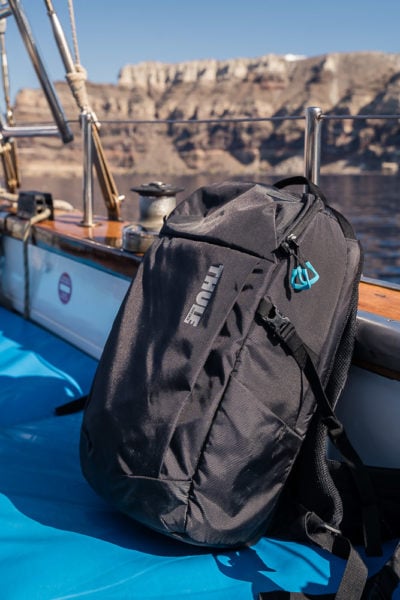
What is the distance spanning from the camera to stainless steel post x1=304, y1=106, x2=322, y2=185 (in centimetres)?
166

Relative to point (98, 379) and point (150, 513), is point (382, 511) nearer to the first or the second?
point (150, 513)

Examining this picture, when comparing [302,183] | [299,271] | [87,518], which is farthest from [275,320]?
[87,518]

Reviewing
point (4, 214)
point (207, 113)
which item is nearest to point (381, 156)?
point (207, 113)

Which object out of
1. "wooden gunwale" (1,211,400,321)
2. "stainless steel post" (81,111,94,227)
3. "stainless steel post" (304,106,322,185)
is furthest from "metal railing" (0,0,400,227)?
"stainless steel post" (304,106,322,185)

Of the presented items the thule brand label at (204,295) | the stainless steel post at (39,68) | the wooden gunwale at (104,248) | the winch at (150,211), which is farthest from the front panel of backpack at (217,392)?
the stainless steel post at (39,68)

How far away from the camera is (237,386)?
40.5 inches

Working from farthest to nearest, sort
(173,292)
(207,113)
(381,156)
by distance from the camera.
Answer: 1. (207,113)
2. (381,156)
3. (173,292)

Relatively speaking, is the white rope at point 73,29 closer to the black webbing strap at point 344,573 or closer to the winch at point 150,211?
the winch at point 150,211

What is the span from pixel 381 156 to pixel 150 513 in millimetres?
89813

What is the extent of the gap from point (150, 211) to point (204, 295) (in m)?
0.92

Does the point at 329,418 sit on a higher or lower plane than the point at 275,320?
lower

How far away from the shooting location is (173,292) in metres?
1.15

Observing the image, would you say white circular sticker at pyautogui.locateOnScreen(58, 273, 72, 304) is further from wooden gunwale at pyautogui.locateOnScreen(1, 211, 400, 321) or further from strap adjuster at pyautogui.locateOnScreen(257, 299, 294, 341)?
strap adjuster at pyautogui.locateOnScreen(257, 299, 294, 341)

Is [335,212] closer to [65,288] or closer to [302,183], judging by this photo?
[302,183]
